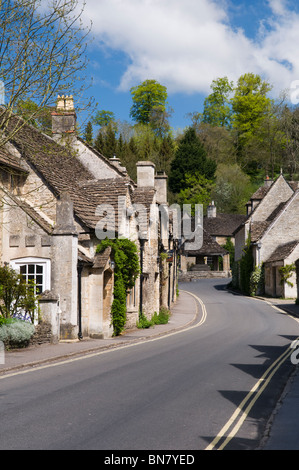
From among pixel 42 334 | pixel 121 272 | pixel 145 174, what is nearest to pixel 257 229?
pixel 145 174

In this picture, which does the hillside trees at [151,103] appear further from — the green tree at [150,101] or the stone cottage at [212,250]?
the stone cottage at [212,250]

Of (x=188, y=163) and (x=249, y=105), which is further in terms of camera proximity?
(x=249, y=105)

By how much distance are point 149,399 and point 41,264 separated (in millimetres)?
10541

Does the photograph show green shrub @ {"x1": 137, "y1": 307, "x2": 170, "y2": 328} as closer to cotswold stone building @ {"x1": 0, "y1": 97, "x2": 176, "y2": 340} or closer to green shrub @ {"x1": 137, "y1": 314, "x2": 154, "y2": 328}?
green shrub @ {"x1": 137, "y1": 314, "x2": 154, "y2": 328}

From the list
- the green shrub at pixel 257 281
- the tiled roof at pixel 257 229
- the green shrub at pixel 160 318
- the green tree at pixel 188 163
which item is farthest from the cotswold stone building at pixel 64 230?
the green tree at pixel 188 163

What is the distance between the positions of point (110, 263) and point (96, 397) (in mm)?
12186

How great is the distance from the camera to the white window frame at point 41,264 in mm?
19391

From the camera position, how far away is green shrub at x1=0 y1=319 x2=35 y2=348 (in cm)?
1623

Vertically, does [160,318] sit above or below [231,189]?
below

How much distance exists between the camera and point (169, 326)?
89.4ft

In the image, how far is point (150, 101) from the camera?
8806 cm

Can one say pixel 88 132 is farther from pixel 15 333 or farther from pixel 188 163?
pixel 188 163
